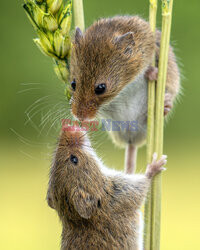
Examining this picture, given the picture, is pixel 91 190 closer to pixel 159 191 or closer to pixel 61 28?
pixel 159 191

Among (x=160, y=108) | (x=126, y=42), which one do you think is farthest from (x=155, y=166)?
(x=126, y=42)

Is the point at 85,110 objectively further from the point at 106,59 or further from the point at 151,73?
the point at 151,73

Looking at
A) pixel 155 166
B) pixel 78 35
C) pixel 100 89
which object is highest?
pixel 78 35

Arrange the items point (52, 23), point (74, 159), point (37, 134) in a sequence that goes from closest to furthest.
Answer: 1. point (52, 23)
2. point (74, 159)
3. point (37, 134)

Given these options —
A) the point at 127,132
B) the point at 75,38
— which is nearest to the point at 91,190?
the point at 127,132

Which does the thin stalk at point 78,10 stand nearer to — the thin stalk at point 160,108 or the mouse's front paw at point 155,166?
the thin stalk at point 160,108

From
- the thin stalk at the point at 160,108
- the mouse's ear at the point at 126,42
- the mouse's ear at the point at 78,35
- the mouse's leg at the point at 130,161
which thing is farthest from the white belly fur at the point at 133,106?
the thin stalk at the point at 160,108

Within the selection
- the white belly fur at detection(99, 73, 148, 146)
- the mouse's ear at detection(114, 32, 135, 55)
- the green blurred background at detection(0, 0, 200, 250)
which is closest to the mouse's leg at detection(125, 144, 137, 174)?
the white belly fur at detection(99, 73, 148, 146)
